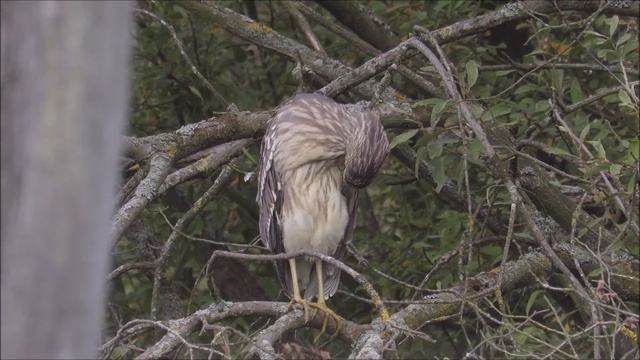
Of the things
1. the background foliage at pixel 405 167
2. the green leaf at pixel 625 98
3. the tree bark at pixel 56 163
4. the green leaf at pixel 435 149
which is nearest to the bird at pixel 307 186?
the background foliage at pixel 405 167

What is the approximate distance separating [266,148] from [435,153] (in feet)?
2.39

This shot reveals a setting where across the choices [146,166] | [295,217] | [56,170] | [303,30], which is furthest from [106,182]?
[303,30]

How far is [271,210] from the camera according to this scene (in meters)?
4.23

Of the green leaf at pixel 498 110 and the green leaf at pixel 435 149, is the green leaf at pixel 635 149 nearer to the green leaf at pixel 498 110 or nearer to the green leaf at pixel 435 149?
the green leaf at pixel 498 110

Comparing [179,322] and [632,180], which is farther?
[632,180]

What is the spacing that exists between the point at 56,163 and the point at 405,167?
3737 millimetres

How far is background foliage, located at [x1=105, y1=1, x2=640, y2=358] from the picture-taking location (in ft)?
13.9

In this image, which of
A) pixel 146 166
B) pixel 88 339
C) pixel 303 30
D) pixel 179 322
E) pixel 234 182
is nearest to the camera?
pixel 88 339

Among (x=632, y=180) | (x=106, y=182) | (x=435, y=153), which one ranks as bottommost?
(x=632, y=180)

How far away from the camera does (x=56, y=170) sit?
1233 millimetres

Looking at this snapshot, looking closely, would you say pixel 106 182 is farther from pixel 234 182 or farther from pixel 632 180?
pixel 234 182

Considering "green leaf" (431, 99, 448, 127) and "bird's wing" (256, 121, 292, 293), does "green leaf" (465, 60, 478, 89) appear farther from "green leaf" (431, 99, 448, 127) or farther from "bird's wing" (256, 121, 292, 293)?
"bird's wing" (256, 121, 292, 293)

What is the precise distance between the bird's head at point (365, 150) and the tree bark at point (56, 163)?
2.57 meters

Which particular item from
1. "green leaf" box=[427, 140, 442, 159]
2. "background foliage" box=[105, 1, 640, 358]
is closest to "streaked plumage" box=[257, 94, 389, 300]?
"background foliage" box=[105, 1, 640, 358]
